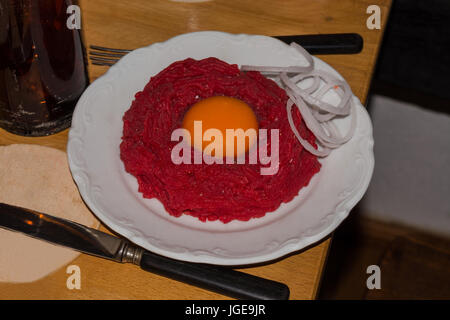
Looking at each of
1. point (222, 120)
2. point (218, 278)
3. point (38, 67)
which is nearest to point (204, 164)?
point (222, 120)

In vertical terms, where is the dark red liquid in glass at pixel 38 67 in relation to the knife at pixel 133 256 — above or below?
above

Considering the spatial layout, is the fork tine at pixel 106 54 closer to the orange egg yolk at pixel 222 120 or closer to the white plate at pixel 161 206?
the white plate at pixel 161 206

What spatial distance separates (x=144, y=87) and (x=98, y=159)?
0.31m

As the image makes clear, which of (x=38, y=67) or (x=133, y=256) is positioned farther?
(x=38, y=67)

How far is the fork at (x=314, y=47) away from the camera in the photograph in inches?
81.4

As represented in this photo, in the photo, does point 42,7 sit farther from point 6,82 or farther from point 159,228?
point 159,228

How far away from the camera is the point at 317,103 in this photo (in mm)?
1749

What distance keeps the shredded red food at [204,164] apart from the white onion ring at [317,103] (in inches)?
0.9

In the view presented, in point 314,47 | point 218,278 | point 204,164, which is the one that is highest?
point 314,47

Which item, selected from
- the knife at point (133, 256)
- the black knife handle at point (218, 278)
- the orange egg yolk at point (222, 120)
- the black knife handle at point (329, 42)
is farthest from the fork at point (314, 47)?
the black knife handle at point (218, 278)

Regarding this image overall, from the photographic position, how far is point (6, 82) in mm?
1735

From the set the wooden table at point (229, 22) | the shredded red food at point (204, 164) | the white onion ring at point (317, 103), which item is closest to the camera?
the shredded red food at point (204, 164)

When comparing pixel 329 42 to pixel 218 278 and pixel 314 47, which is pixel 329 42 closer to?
pixel 314 47

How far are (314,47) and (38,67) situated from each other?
1.00m
